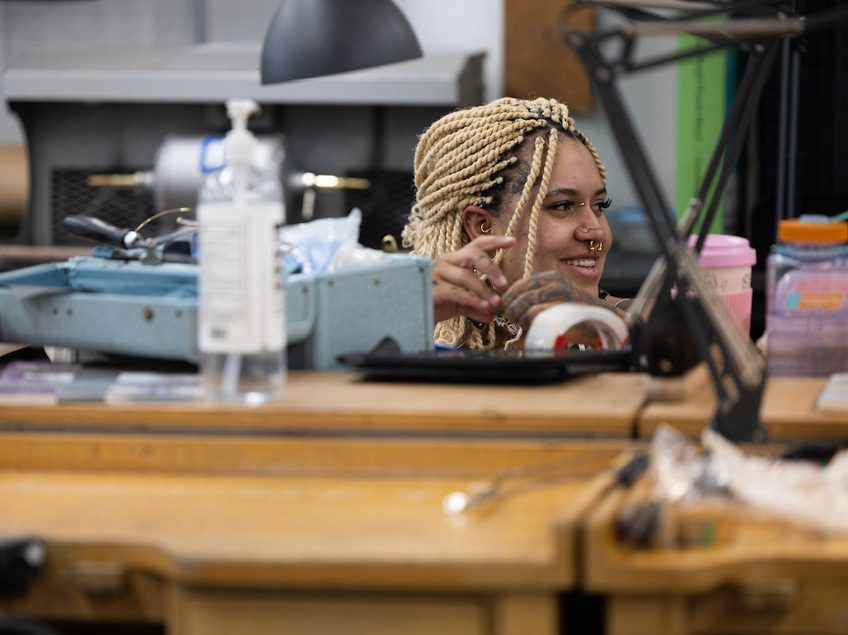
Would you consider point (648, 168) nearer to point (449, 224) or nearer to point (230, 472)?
point (230, 472)

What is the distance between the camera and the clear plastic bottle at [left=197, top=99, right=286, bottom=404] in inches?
60.2

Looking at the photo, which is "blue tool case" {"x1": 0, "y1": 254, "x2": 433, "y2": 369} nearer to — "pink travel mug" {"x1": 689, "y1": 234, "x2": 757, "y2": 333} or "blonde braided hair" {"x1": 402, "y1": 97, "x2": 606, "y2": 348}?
"pink travel mug" {"x1": 689, "y1": 234, "x2": 757, "y2": 333}

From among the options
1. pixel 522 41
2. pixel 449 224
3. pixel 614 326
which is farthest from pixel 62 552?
pixel 522 41

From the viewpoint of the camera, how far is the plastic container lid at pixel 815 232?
6.31 feet

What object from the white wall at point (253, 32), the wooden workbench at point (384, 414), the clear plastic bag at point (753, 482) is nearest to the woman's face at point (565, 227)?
the wooden workbench at point (384, 414)

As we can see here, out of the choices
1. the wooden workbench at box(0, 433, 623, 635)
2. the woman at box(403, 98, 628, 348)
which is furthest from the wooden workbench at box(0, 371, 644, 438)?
the woman at box(403, 98, 628, 348)

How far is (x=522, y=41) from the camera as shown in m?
4.95

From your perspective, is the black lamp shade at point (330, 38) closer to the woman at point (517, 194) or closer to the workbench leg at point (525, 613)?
the woman at point (517, 194)

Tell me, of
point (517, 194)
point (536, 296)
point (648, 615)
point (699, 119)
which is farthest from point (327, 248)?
point (699, 119)

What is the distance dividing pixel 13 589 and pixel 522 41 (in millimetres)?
3927

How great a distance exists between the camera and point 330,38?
8.72 feet

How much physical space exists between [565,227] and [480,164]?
215 mm

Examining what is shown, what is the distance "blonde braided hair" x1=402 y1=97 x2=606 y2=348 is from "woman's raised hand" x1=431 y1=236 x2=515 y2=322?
0.23 metres

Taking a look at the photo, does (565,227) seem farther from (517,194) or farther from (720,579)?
(720,579)
